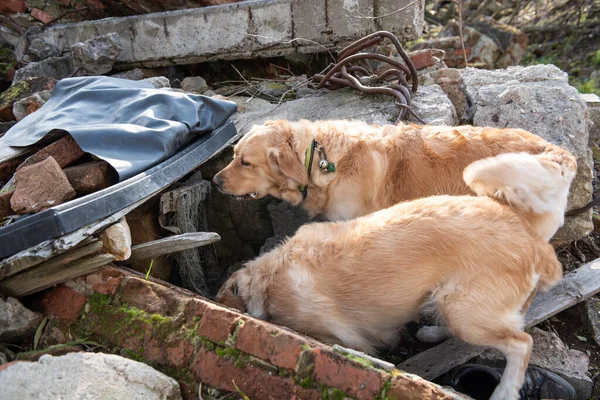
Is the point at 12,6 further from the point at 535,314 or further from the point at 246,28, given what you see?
the point at 535,314

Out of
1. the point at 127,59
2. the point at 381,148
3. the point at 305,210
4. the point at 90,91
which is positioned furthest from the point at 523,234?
the point at 127,59

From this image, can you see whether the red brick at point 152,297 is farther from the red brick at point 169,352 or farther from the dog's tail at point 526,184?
the dog's tail at point 526,184

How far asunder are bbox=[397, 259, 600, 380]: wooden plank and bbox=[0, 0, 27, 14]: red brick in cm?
588

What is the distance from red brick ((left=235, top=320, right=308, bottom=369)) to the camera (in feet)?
7.17

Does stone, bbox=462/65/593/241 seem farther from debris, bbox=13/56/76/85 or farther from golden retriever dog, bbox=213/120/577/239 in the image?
debris, bbox=13/56/76/85

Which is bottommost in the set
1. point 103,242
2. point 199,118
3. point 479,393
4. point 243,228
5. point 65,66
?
point 479,393

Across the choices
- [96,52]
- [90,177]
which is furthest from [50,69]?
[90,177]

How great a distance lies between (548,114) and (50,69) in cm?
500

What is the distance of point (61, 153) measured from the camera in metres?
3.40

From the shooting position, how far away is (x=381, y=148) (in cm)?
368

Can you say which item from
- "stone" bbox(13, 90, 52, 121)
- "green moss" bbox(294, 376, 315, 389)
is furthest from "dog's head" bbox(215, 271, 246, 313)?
"stone" bbox(13, 90, 52, 121)

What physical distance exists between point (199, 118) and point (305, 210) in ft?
3.52

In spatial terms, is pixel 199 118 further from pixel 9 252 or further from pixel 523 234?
pixel 523 234

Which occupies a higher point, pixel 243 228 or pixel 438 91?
pixel 438 91
